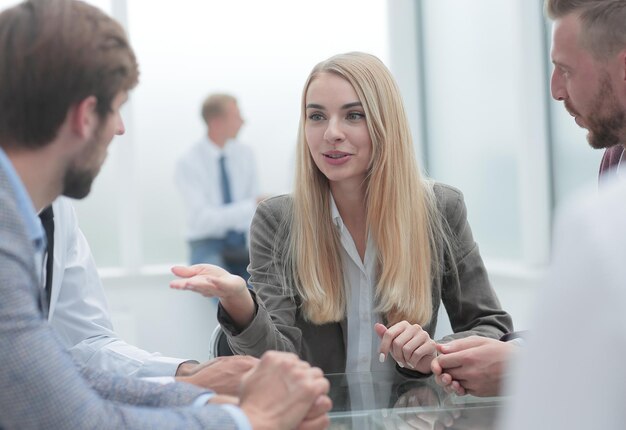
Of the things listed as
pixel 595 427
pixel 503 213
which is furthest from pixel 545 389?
pixel 503 213

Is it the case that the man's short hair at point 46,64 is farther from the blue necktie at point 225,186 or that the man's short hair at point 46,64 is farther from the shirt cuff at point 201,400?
the blue necktie at point 225,186

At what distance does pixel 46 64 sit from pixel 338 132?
135 cm

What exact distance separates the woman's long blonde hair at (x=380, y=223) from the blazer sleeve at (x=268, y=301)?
0.04m

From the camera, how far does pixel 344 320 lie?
2371mm

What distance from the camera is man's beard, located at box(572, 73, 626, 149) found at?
6.73ft

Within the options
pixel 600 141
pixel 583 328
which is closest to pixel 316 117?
pixel 600 141

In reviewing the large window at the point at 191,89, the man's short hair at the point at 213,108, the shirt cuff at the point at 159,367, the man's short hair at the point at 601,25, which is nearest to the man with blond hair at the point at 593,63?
the man's short hair at the point at 601,25

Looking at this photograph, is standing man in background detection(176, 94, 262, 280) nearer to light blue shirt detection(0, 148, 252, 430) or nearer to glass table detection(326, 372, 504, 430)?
glass table detection(326, 372, 504, 430)

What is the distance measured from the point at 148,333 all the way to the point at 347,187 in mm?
4411

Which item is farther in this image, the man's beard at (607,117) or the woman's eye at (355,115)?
the woman's eye at (355,115)

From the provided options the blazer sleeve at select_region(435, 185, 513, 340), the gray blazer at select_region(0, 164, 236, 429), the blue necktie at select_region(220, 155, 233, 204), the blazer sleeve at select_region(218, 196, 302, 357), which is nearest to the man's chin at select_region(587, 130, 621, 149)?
the blazer sleeve at select_region(435, 185, 513, 340)

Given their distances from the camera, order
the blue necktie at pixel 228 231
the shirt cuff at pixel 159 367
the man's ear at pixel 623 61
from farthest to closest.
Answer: the blue necktie at pixel 228 231, the man's ear at pixel 623 61, the shirt cuff at pixel 159 367

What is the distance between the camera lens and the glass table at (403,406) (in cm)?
153

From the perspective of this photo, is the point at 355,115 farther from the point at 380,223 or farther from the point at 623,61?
the point at 623,61
